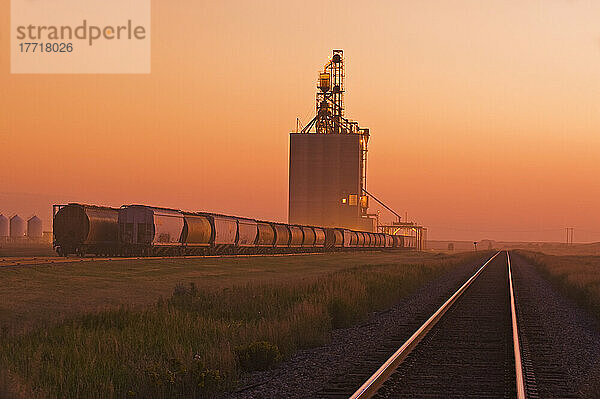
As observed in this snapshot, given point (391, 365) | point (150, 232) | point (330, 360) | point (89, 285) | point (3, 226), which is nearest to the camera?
point (391, 365)

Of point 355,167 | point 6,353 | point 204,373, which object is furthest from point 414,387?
point 355,167

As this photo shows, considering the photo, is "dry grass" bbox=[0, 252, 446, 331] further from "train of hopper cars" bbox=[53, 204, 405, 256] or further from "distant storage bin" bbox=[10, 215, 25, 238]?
"distant storage bin" bbox=[10, 215, 25, 238]

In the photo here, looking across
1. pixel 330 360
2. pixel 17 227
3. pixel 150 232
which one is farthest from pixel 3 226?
pixel 330 360

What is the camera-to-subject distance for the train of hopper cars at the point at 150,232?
4019cm

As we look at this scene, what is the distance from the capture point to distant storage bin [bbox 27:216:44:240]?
117 meters

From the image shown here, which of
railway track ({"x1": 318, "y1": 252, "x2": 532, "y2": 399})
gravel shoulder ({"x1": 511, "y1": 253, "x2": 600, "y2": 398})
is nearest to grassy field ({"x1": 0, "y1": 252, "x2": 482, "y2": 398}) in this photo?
railway track ({"x1": 318, "y1": 252, "x2": 532, "y2": 399})

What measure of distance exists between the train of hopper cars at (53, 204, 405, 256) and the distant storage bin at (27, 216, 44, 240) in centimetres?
6623

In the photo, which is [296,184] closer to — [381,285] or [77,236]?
[77,236]

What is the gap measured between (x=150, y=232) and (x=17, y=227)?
275 ft

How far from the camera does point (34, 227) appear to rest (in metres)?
117

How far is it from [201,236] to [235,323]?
35151 millimetres

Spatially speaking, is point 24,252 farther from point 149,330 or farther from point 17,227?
point 17,227

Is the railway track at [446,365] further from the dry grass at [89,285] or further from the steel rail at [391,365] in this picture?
the dry grass at [89,285]

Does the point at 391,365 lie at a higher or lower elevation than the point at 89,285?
higher
